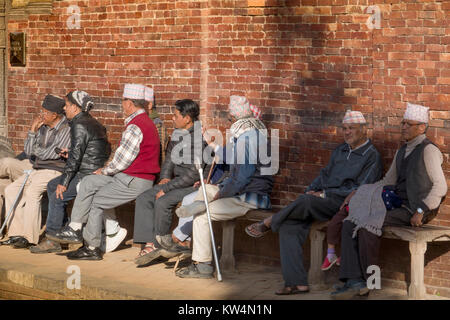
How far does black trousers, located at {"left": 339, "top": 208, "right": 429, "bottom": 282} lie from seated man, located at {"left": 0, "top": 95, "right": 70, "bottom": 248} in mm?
3700

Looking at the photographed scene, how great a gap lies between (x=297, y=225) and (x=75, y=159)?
277 centimetres

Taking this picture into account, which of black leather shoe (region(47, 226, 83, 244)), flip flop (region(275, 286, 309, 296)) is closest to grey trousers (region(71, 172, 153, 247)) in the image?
black leather shoe (region(47, 226, 83, 244))

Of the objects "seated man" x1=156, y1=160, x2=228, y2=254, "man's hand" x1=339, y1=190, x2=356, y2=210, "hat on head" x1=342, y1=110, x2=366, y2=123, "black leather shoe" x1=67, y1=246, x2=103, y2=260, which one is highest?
"hat on head" x1=342, y1=110, x2=366, y2=123

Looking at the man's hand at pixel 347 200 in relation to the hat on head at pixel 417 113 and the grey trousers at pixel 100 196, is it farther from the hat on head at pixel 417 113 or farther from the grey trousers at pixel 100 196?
the grey trousers at pixel 100 196

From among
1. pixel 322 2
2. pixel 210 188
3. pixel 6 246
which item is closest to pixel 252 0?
pixel 322 2

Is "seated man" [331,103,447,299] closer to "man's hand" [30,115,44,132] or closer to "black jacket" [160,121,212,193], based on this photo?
"black jacket" [160,121,212,193]

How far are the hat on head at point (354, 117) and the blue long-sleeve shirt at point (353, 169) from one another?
0.22 m

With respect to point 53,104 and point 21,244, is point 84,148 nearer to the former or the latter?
point 53,104

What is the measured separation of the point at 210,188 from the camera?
359 inches

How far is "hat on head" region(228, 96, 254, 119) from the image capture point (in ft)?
29.9

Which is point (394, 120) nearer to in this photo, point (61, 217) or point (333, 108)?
point (333, 108)

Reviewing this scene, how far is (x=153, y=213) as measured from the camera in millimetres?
9391

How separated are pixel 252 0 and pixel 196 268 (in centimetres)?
295

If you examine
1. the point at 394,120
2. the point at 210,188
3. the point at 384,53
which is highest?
the point at 384,53
